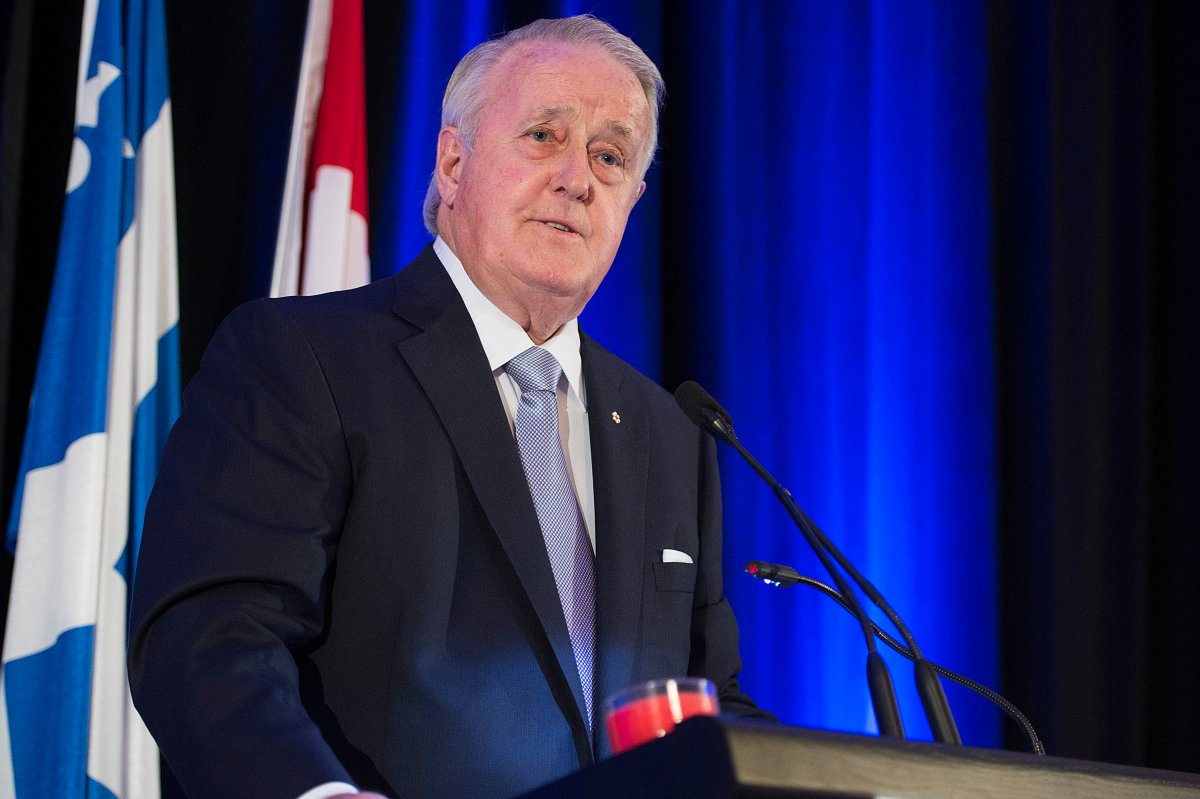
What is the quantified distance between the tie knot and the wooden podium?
41.1 inches

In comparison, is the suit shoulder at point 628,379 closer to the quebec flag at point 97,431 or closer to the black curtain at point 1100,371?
the quebec flag at point 97,431

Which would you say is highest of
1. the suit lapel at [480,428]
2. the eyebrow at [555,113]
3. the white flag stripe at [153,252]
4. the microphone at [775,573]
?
the eyebrow at [555,113]

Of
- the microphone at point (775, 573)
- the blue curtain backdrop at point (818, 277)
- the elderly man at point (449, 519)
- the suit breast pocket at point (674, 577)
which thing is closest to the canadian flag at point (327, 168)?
the blue curtain backdrop at point (818, 277)

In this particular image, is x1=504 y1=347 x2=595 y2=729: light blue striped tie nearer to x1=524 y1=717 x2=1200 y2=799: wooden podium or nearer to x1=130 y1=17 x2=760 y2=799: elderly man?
x1=130 y1=17 x2=760 y2=799: elderly man

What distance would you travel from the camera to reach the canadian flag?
2922 mm

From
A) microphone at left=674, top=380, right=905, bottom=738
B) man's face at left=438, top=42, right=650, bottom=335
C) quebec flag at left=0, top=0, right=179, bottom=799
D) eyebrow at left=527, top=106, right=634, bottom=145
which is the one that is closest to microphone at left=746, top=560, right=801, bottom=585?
microphone at left=674, top=380, right=905, bottom=738

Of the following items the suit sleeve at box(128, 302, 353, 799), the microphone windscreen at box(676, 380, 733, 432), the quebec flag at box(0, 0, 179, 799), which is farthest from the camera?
the quebec flag at box(0, 0, 179, 799)

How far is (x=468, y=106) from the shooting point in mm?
2336

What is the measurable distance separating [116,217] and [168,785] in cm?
124

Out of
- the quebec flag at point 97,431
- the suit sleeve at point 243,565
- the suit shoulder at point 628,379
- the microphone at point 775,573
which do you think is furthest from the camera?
the quebec flag at point 97,431

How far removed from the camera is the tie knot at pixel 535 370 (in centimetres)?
206

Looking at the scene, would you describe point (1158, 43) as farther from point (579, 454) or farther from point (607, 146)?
point (579, 454)

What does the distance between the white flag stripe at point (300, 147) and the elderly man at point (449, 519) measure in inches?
28.2

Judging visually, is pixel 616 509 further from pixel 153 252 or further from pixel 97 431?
pixel 153 252
